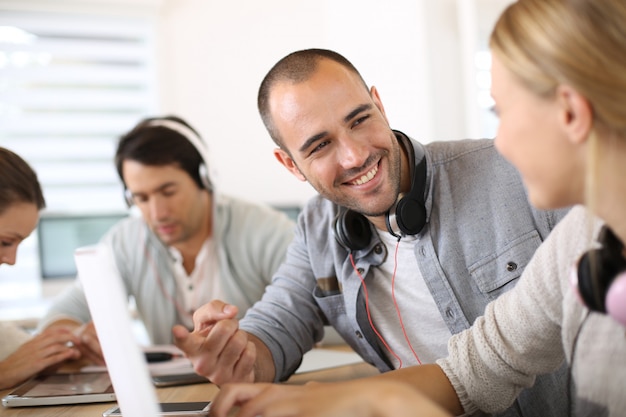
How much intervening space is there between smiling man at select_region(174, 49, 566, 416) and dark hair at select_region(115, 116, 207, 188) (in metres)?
0.76

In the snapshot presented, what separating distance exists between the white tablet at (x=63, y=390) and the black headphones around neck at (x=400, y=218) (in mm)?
547

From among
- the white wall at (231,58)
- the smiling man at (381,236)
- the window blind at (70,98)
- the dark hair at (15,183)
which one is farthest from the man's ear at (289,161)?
the window blind at (70,98)

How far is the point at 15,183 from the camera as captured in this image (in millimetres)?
1506

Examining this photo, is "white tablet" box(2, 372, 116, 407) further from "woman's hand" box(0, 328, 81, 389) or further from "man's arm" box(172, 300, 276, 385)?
"man's arm" box(172, 300, 276, 385)

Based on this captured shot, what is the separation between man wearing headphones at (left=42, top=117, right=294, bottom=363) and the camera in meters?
2.14

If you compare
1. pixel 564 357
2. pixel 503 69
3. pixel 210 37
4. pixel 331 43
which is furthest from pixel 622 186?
pixel 210 37

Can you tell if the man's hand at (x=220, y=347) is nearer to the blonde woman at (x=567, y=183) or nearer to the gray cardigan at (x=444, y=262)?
the gray cardigan at (x=444, y=262)

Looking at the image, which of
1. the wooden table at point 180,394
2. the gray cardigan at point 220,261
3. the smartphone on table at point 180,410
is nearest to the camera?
the smartphone on table at point 180,410

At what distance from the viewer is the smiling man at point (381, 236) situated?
1.28 metres

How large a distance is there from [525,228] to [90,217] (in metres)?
2.19

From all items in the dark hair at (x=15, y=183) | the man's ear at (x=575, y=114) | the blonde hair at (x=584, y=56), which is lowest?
the man's ear at (x=575, y=114)

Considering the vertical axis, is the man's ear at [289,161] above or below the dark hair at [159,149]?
below

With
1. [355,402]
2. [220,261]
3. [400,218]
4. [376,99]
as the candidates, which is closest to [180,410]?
[355,402]

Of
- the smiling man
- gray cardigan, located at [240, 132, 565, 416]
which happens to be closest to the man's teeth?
the smiling man
